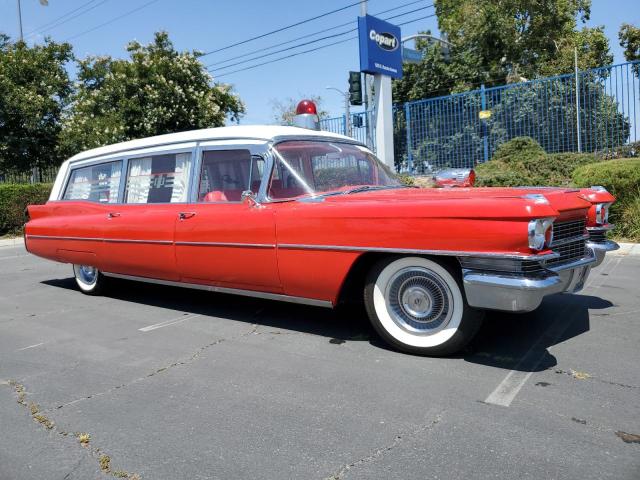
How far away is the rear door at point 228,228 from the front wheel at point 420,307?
0.86 m

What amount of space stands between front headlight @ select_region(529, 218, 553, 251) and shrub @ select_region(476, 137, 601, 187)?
784 cm

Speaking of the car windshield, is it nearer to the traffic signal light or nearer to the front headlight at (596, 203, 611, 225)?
the front headlight at (596, 203, 611, 225)

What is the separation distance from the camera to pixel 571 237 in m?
3.68

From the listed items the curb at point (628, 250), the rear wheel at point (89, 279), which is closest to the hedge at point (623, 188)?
the curb at point (628, 250)

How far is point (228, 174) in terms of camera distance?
15.4ft

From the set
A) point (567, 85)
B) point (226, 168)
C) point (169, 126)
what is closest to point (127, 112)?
point (169, 126)

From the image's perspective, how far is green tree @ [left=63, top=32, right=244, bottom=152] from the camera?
59.2 ft

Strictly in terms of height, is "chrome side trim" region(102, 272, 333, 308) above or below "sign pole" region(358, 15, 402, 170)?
below

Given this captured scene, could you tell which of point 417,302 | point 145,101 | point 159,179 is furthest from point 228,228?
point 145,101

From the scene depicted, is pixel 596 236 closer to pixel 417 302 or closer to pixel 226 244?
pixel 417 302

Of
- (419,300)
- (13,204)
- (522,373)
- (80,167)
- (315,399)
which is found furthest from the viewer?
(13,204)

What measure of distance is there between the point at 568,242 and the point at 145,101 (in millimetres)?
17284

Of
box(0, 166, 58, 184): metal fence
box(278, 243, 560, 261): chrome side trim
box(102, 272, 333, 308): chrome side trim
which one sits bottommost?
box(102, 272, 333, 308): chrome side trim

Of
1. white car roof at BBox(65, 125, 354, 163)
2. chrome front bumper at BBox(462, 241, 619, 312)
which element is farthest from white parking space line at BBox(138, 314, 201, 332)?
chrome front bumper at BBox(462, 241, 619, 312)
